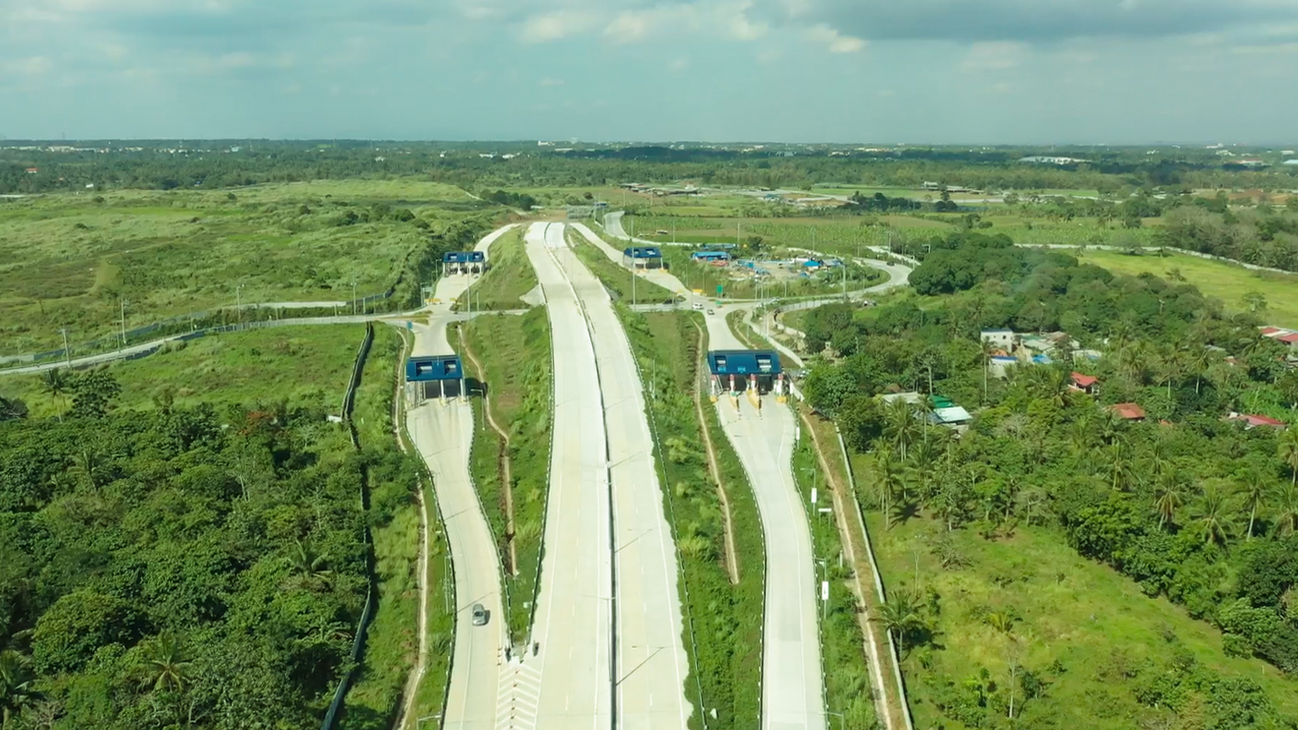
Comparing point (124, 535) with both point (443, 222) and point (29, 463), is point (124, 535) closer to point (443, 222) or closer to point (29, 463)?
point (29, 463)

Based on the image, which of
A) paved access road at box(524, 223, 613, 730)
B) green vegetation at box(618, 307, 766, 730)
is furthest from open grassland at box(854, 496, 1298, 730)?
paved access road at box(524, 223, 613, 730)

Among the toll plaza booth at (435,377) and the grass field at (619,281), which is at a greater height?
the grass field at (619,281)

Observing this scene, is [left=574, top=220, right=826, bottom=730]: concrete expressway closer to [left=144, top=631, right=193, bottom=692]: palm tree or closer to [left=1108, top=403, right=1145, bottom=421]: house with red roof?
[left=144, top=631, right=193, bottom=692]: palm tree

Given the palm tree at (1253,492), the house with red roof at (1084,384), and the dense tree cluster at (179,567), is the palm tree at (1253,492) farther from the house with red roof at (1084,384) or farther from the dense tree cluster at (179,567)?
the dense tree cluster at (179,567)

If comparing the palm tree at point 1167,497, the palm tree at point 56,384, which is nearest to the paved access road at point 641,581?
the palm tree at point 1167,497

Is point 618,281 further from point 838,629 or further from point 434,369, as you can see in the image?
point 838,629

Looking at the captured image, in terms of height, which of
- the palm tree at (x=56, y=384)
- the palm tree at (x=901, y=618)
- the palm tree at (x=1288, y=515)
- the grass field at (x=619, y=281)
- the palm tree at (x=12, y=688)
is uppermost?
the grass field at (x=619, y=281)

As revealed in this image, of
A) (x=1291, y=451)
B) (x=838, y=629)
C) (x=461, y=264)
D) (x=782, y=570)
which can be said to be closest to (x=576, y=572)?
(x=782, y=570)
